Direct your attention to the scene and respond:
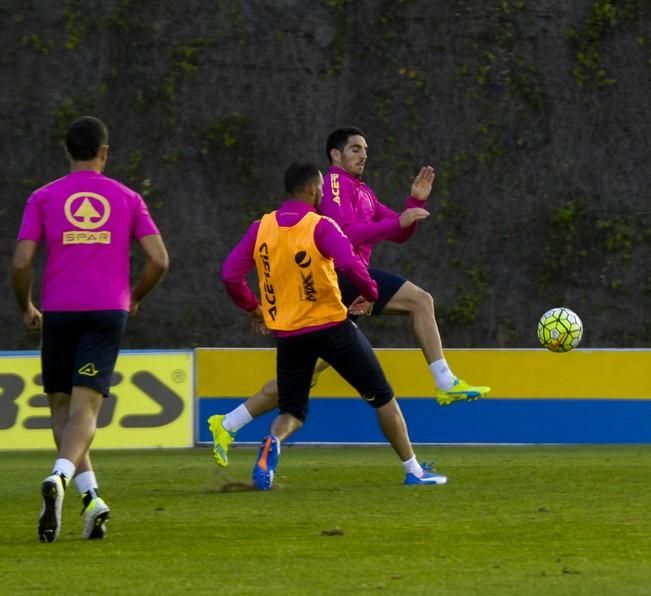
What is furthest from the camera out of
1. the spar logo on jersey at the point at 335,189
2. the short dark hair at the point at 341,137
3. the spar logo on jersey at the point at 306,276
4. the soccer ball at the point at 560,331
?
the soccer ball at the point at 560,331

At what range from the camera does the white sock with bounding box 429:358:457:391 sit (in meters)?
10.2

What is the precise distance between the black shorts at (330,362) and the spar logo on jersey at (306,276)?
21 centimetres

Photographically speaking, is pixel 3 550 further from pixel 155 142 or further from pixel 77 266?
pixel 155 142

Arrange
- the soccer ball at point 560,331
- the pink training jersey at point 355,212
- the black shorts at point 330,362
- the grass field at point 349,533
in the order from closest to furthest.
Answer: the grass field at point 349,533, the black shorts at point 330,362, the pink training jersey at point 355,212, the soccer ball at point 560,331

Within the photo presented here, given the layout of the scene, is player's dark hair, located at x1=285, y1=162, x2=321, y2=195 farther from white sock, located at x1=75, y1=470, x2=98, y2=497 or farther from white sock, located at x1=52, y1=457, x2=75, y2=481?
white sock, located at x1=52, y1=457, x2=75, y2=481

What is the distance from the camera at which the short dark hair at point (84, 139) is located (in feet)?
23.2

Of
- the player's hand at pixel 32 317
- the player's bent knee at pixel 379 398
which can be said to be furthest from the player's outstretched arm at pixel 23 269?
the player's bent knee at pixel 379 398

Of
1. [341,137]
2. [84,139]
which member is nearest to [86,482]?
[84,139]

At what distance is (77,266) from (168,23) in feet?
40.2

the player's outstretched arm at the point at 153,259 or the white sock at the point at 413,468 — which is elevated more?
the player's outstretched arm at the point at 153,259

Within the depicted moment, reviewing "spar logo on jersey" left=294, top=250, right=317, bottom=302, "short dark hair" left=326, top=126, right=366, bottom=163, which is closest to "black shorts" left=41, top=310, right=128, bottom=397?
"spar logo on jersey" left=294, top=250, right=317, bottom=302

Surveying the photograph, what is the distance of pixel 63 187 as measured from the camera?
707 cm

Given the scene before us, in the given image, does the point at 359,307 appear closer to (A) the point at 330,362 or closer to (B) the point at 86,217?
(A) the point at 330,362

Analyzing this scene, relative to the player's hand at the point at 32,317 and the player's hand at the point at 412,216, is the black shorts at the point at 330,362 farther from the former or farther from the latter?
the player's hand at the point at 32,317
